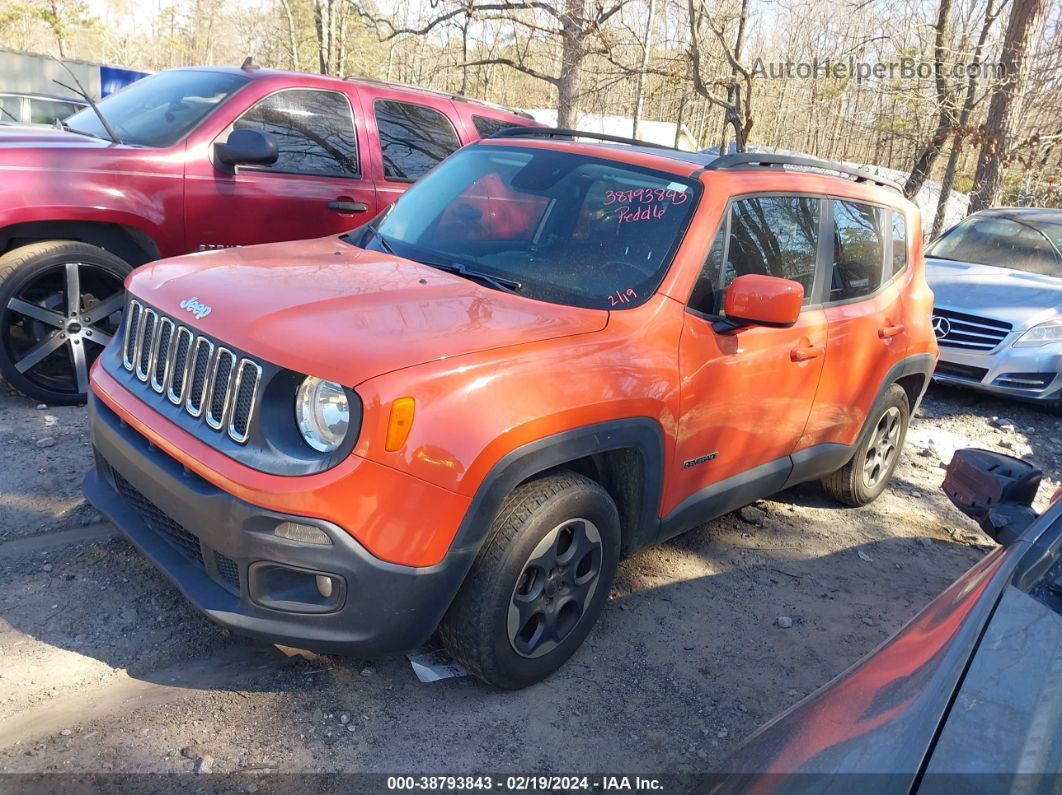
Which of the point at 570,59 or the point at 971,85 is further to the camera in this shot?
the point at 570,59

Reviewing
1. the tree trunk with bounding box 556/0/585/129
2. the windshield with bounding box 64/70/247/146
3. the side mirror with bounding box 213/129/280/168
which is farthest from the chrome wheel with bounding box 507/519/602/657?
the tree trunk with bounding box 556/0/585/129

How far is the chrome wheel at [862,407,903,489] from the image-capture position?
4984 millimetres

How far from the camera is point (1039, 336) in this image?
7340 millimetres

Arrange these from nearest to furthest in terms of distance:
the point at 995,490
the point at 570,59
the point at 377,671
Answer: the point at 995,490, the point at 377,671, the point at 570,59

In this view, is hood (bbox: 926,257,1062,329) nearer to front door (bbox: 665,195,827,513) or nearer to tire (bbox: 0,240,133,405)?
front door (bbox: 665,195,827,513)

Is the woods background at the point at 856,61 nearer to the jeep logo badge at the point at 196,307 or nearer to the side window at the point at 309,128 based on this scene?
the side window at the point at 309,128

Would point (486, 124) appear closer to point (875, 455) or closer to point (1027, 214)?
point (875, 455)

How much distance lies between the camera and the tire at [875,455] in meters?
4.81

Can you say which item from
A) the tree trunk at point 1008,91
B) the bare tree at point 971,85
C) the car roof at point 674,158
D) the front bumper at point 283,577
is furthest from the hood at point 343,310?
the tree trunk at point 1008,91

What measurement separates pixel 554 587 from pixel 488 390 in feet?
2.71

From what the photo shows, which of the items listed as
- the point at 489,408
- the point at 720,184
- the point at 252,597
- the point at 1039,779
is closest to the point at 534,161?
the point at 720,184

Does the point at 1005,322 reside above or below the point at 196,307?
below

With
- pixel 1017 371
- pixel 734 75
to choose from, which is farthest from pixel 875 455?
pixel 734 75

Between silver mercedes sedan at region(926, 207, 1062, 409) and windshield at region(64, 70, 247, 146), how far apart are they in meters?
5.72
